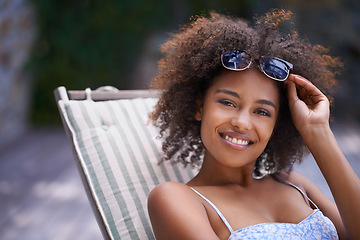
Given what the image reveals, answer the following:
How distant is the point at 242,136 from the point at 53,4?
565 cm

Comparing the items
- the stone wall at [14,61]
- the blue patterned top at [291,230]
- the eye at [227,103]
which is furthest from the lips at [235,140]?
the stone wall at [14,61]

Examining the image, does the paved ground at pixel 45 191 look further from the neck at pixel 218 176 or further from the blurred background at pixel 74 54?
the neck at pixel 218 176

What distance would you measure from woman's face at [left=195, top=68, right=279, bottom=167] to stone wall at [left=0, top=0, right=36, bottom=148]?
179 inches

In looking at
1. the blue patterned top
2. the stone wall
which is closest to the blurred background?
the stone wall

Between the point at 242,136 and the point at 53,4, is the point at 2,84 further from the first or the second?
the point at 242,136

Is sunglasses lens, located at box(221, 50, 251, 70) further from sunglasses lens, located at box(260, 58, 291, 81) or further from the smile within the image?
the smile

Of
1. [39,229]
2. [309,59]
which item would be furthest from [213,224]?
[39,229]

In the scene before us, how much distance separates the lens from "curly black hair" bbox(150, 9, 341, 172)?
1655mm

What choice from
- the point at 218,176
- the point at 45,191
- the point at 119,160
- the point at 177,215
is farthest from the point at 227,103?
the point at 45,191

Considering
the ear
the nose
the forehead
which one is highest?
the forehead

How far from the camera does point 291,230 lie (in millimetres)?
1471

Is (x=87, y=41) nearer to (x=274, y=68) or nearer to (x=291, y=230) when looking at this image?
(x=274, y=68)

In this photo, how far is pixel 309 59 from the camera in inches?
68.8

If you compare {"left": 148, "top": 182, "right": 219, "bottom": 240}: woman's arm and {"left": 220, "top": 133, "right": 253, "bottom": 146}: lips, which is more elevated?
{"left": 220, "top": 133, "right": 253, "bottom": 146}: lips
